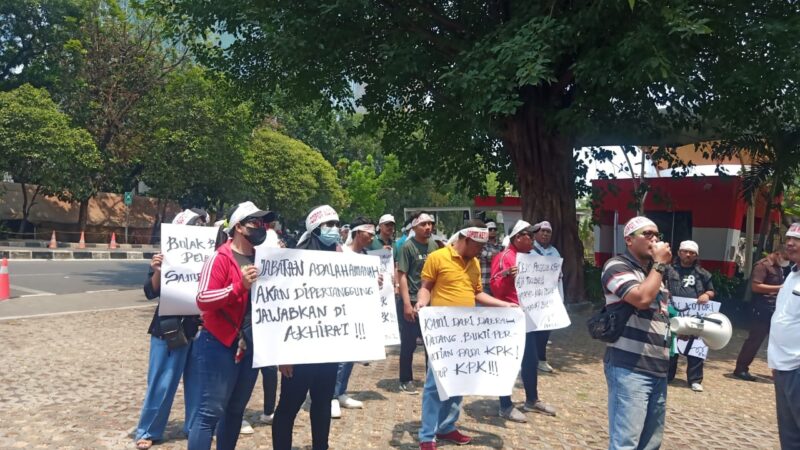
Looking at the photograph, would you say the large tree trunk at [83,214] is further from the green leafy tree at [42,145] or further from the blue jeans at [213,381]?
the blue jeans at [213,381]

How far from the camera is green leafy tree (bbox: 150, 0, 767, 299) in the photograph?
29.3 ft

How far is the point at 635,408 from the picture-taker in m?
3.63

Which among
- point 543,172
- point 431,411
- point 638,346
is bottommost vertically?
point 431,411

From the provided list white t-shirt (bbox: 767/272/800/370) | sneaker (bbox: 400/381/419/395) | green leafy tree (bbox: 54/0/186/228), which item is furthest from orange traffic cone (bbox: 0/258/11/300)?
green leafy tree (bbox: 54/0/186/228)

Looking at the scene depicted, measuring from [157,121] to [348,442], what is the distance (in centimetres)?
2739

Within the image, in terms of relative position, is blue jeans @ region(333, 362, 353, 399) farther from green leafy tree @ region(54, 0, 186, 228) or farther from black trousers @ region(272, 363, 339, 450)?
green leafy tree @ region(54, 0, 186, 228)

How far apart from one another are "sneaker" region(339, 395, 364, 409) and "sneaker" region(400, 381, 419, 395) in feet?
2.32

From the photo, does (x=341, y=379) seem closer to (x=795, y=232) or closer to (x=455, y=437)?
(x=455, y=437)

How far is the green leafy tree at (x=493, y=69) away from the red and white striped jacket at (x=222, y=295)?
5.82 meters

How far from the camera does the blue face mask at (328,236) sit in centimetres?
460

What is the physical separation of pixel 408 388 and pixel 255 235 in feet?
11.4

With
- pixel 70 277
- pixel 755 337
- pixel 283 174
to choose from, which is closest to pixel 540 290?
pixel 755 337

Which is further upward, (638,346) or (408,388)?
(638,346)

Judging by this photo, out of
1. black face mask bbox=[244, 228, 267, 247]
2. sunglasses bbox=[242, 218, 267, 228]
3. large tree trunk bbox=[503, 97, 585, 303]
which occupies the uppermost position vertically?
large tree trunk bbox=[503, 97, 585, 303]
